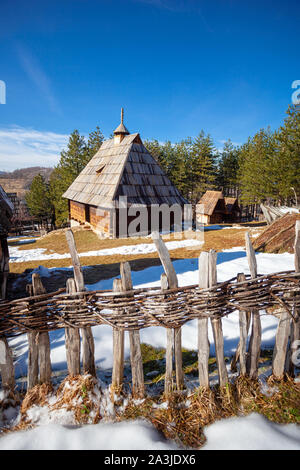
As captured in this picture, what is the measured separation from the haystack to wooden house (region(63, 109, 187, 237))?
24.5 ft

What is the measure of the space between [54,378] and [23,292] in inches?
155

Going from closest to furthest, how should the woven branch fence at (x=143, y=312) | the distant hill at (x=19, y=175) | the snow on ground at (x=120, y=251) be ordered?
the woven branch fence at (x=143, y=312) < the snow on ground at (x=120, y=251) < the distant hill at (x=19, y=175)

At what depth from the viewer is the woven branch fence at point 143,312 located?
219 cm

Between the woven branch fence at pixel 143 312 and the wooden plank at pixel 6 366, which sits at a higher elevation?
the woven branch fence at pixel 143 312

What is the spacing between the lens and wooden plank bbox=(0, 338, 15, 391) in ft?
7.59

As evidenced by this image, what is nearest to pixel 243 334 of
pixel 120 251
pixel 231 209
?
pixel 120 251

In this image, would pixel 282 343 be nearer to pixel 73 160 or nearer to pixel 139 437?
pixel 139 437

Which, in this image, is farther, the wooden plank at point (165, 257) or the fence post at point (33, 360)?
Answer: the fence post at point (33, 360)

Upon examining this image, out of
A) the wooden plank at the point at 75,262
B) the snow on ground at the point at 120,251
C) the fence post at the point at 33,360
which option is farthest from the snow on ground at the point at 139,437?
the snow on ground at the point at 120,251

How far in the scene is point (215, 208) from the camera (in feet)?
97.4

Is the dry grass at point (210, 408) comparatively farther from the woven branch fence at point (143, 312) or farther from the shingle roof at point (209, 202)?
the shingle roof at point (209, 202)

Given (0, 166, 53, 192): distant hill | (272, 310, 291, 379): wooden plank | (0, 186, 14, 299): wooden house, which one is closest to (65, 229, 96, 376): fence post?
(272, 310, 291, 379): wooden plank
